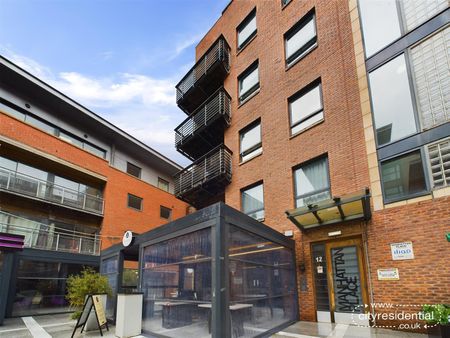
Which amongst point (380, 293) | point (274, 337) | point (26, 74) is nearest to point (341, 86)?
point (380, 293)

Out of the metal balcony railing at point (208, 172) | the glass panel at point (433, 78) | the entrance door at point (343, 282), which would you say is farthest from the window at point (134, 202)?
the glass panel at point (433, 78)

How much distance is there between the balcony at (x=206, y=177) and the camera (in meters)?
13.1

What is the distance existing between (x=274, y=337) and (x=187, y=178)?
9354mm

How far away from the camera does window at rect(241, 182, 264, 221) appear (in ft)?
38.2

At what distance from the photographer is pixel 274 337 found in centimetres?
679

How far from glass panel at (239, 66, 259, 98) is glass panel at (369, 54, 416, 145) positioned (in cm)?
589

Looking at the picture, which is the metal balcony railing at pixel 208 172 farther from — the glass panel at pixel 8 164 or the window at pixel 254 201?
the glass panel at pixel 8 164

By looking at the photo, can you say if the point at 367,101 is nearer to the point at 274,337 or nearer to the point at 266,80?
the point at 266,80

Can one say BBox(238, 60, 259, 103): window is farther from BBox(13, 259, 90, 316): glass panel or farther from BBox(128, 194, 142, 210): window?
BBox(13, 259, 90, 316): glass panel

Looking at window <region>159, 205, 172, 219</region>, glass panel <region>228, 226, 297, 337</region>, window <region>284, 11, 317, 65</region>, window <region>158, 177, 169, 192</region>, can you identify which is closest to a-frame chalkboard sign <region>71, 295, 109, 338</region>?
glass panel <region>228, 226, 297, 337</region>

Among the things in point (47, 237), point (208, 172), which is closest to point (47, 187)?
point (47, 237)

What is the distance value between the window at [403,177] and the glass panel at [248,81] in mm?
7354

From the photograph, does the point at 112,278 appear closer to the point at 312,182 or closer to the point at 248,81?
the point at 312,182

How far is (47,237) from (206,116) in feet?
34.8
